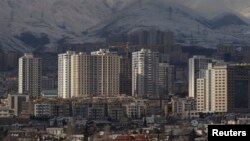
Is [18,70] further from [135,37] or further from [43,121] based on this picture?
[43,121]

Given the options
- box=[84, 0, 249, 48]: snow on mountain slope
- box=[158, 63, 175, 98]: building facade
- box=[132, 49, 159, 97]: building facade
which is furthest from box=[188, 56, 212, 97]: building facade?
box=[84, 0, 249, 48]: snow on mountain slope

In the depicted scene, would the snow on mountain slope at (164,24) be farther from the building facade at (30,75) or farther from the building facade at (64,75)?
the building facade at (30,75)

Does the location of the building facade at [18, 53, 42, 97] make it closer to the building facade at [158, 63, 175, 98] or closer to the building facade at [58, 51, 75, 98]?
the building facade at [58, 51, 75, 98]

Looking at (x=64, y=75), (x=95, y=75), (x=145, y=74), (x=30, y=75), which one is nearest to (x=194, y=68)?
(x=145, y=74)

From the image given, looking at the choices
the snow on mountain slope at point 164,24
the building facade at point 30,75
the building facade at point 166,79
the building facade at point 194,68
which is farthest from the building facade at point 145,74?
the snow on mountain slope at point 164,24

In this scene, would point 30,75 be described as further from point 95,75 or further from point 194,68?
point 194,68

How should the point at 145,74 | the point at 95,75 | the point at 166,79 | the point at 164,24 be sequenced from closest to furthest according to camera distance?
the point at 95,75
the point at 145,74
the point at 166,79
the point at 164,24

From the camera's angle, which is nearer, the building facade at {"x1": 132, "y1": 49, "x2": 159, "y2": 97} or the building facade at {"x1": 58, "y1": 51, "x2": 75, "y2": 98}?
the building facade at {"x1": 58, "y1": 51, "x2": 75, "y2": 98}

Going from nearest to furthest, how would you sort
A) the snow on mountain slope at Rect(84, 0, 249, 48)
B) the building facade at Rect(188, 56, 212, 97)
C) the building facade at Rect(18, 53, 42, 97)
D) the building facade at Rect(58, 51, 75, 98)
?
1. the building facade at Rect(188, 56, 212, 97)
2. the building facade at Rect(58, 51, 75, 98)
3. the building facade at Rect(18, 53, 42, 97)
4. the snow on mountain slope at Rect(84, 0, 249, 48)
